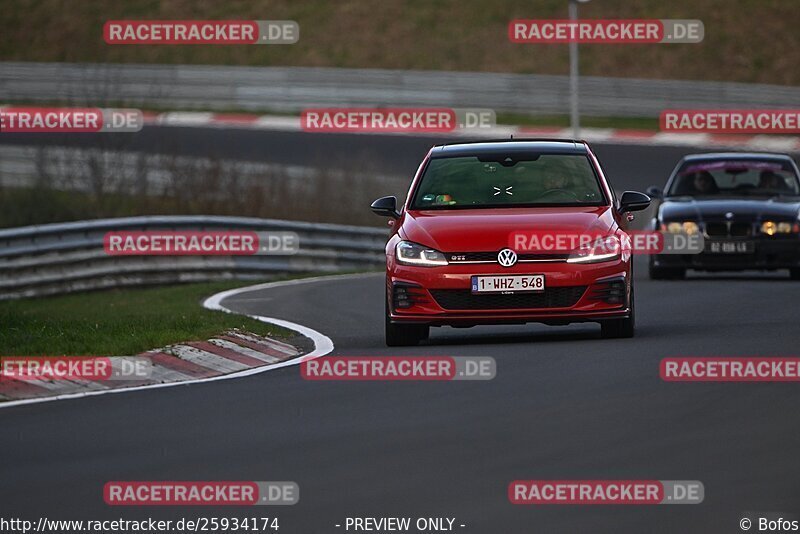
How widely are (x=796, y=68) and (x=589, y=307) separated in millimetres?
36554

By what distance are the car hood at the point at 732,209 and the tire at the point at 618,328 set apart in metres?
7.23

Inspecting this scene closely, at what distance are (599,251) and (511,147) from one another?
1.80 m

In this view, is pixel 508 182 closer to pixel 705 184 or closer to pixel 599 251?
pixel 599 251

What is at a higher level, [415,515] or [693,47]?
[693,47]

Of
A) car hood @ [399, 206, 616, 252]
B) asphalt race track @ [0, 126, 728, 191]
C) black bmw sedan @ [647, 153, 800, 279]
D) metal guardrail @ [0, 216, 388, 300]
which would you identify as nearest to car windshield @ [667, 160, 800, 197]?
black bmw sedan @ [647, 153, 800, 279]

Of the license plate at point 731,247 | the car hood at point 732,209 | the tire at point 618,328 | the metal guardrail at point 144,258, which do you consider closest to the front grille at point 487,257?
the tire at point 618,328

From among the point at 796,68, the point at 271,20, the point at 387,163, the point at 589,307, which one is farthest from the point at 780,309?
the point at 271,20

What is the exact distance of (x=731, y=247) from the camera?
66.8ft

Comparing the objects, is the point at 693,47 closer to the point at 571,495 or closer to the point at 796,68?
the point at 796,68

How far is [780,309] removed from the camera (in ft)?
53.0

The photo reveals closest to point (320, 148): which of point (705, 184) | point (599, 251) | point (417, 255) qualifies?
point (705, 184)

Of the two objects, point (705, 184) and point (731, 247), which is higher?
point (705, 184)

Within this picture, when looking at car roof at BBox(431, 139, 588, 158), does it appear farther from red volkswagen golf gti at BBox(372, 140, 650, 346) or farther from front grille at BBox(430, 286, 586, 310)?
front grille at BBox(430, 286, 586, 310)

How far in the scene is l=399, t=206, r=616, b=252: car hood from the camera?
13.0 m
